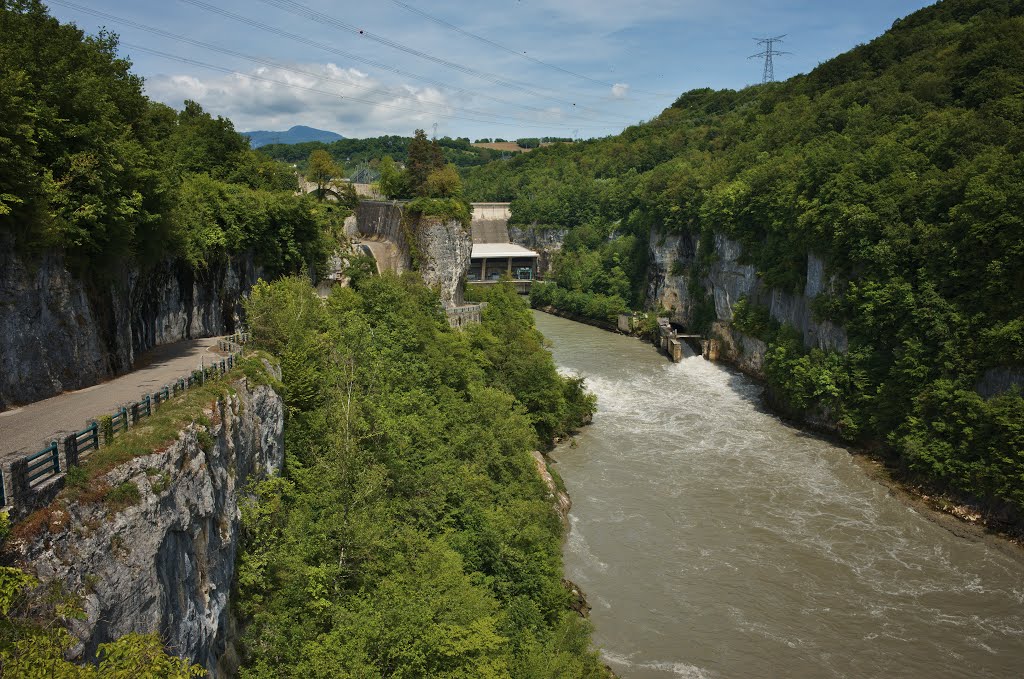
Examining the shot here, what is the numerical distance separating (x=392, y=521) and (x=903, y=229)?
92.1 ft

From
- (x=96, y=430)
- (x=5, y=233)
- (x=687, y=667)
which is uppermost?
(x=5, y=233)

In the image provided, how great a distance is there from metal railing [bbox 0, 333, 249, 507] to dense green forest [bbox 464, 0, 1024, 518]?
26.5 m

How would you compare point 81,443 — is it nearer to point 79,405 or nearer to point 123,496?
point 123,496

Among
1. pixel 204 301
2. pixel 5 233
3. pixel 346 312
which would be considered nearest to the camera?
pixel 5 233

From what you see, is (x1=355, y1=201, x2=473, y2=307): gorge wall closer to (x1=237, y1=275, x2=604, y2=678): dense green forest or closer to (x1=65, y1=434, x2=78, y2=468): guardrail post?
(x1=237, y1=275, x2=604, y2=678): dense green forest

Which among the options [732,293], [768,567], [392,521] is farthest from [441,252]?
[392,521]

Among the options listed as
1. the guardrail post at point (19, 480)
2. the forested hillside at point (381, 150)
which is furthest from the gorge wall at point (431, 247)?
the forested hillside at point (381, 150)

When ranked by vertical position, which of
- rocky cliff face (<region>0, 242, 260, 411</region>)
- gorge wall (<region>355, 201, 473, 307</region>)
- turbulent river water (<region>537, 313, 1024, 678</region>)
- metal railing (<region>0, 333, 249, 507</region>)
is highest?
gorge wall (<region>355, 201, 473, 307</region>)

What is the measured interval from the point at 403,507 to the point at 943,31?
2376 inches

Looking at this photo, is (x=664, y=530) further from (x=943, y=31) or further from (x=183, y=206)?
(x=943, y=31)

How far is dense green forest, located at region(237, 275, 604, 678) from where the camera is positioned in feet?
42.6

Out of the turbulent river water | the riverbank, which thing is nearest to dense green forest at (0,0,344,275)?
the turbulent river water

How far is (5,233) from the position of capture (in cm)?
1264

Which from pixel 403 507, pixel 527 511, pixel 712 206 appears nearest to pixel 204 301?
pixel 403 507
